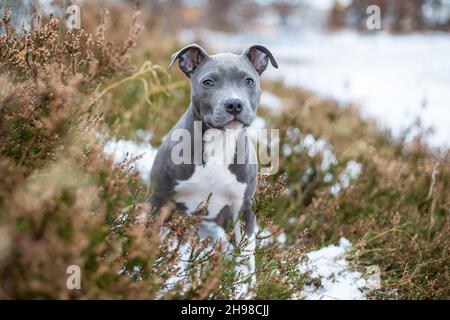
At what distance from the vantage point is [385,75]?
41.8 feet

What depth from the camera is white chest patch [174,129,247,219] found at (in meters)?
2.80

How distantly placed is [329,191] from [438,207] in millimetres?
974

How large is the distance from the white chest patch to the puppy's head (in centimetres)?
18

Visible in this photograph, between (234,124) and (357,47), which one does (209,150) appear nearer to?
(234,124)

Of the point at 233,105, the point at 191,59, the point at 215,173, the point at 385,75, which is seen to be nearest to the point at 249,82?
the point at 233,105

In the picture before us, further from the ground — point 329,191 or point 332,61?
point 332,61

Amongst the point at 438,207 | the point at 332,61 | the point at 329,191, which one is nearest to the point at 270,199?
the point at 329,191

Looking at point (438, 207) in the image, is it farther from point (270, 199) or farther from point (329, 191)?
point (270, 199)

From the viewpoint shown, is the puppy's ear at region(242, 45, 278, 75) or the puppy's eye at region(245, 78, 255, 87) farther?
the puppy's ear at region(242, 45, 278, 75)

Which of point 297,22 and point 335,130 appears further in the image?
point 297,22

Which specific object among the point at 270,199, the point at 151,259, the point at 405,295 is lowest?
the point at 405,295

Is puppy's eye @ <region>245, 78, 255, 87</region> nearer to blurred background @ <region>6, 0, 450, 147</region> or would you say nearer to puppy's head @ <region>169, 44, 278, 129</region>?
puppy's head @ <region>169, 44, 278, 129</region>

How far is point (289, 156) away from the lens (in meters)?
4.08

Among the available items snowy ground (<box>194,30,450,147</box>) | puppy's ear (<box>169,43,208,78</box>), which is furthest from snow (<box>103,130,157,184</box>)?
snowy ground (<box>194,30,450,147</box>)
